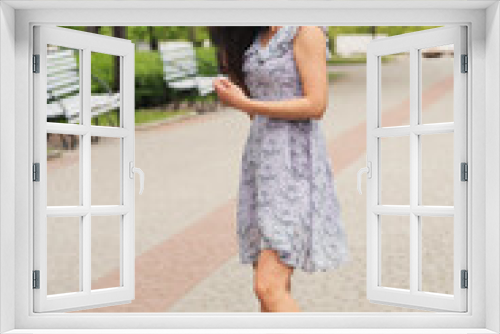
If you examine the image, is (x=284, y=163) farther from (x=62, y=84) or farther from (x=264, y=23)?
(x=62, y=84)

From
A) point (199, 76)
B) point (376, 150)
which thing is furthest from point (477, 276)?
point (199, 76)

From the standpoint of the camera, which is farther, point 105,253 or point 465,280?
point 105,253

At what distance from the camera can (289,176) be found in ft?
8.51

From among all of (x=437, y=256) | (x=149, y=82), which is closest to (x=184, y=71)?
(x=149, y=82)

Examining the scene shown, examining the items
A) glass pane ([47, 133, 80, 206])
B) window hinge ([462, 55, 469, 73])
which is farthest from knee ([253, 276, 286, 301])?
glass pane ([47, 133, 80, 206])

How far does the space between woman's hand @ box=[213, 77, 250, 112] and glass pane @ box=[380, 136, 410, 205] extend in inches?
153

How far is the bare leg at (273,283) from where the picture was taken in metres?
2.48

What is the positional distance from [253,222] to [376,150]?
0.58 metres

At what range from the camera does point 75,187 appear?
797 cm

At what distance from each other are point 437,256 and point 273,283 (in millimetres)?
3413

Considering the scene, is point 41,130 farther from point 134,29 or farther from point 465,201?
point 134,29

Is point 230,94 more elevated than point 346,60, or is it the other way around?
point 346,60

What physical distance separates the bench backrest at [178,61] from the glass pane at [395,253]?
797 centimetres

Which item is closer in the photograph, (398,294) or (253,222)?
(398,294)
